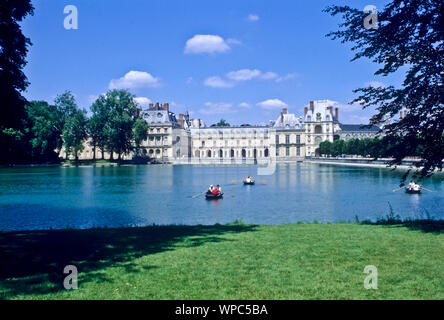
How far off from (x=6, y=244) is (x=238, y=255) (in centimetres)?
539

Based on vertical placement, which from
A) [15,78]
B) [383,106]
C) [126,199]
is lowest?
[126,199]

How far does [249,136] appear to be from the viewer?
10669cm

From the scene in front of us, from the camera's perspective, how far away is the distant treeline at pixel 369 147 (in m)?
11.2

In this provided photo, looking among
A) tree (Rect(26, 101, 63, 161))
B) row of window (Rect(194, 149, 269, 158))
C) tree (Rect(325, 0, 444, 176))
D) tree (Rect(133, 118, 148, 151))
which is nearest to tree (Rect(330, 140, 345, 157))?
row of window (Rect(194, 149, 269, 158))

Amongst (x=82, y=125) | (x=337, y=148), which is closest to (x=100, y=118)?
(x=82, y=125)

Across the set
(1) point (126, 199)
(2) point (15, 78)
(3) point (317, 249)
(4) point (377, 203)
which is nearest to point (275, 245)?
(3) point (317, 249)

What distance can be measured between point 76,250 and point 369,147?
9.15m

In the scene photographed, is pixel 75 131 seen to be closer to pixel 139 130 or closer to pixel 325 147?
pixel 139 130

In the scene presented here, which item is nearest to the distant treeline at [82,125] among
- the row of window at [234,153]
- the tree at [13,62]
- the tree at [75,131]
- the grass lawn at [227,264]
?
the tree at [75,131]

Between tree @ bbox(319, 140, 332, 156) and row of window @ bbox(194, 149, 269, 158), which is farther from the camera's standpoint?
row of window @ bbox(194, 149, 269, 158)

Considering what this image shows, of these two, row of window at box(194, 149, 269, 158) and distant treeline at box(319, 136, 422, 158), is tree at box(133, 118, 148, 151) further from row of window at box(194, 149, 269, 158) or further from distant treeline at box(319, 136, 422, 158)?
distant treeline at box(319, 136, 422, 158)

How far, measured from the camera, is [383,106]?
449 inches

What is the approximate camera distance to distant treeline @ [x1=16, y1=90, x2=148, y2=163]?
245 ft

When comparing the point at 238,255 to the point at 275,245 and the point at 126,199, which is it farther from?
the point at 126,199
